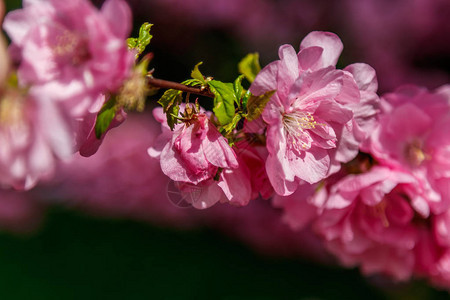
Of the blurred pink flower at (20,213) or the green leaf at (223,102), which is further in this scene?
the blurred pink flower at (20,213)

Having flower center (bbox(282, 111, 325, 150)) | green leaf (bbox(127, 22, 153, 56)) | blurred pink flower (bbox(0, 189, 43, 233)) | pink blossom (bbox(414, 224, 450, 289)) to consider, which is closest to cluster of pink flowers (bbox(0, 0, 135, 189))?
green leaf (bbox(127, 22, 153, 56))

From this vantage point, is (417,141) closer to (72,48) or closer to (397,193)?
(397,193)

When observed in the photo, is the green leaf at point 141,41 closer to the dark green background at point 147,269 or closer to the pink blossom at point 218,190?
the pink blossom at point 218,190

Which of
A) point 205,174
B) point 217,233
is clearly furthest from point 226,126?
point 217,233

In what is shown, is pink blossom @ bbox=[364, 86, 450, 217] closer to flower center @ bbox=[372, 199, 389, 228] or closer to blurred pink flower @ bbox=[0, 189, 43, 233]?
flower center @ bbox=[372, 199, 389, 228]

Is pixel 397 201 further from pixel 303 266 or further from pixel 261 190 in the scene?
pixel 303 266

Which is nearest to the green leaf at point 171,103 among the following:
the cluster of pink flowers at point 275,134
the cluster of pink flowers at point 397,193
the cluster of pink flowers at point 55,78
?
the cluster of pink flowers at point 275,134

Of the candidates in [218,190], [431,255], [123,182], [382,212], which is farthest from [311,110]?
[123,182]
